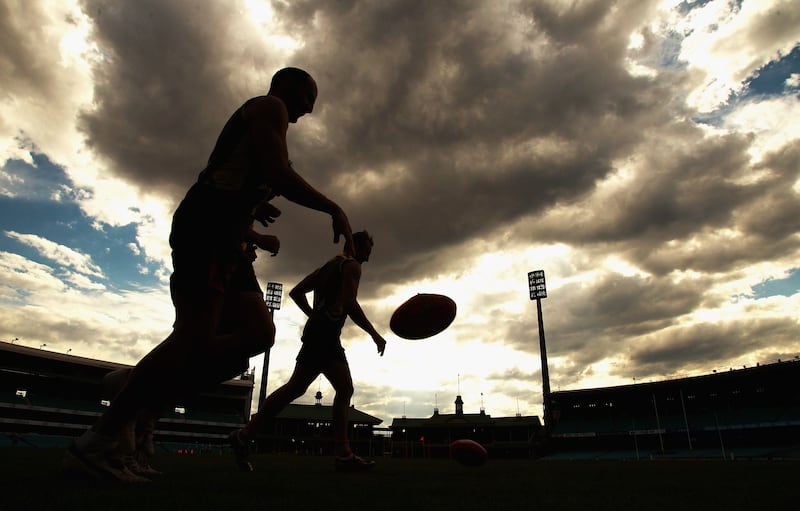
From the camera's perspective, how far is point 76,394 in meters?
43.5

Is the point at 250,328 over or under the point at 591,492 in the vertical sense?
over

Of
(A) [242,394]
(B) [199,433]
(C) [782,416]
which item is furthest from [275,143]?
(A) [242,394]

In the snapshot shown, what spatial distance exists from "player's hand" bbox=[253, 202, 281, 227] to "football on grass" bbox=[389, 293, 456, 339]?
4115 mm

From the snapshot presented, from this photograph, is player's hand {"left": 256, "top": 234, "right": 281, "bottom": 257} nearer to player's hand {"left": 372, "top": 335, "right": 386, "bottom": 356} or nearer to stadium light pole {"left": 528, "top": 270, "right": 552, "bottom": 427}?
player's hand {"left": 372, "top": 335, "right": 386, "bottom": 356}

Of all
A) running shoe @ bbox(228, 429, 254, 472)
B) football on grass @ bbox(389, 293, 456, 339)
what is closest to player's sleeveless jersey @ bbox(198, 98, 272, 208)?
running shoe @ bbox(228, 429, 254, 472)

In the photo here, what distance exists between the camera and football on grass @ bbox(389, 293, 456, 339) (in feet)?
24.1

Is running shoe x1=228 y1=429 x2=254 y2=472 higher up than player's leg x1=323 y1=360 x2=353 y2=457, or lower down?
lower down

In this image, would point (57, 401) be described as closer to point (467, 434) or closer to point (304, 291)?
point (467, 434)

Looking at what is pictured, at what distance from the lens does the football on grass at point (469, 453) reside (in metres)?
6.54

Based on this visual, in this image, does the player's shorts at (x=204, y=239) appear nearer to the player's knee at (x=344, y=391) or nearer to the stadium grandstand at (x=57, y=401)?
the player's knee at (x=344, y=391)

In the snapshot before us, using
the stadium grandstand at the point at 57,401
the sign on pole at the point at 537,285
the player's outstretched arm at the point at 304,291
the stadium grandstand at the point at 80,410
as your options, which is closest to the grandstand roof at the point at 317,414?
the stadium grandstand at the point at 80,410

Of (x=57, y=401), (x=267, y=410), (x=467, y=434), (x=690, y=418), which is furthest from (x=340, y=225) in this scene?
(x=467, y=434)

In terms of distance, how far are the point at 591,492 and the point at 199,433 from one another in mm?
54937

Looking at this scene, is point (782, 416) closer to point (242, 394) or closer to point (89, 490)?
point (89, 490)
